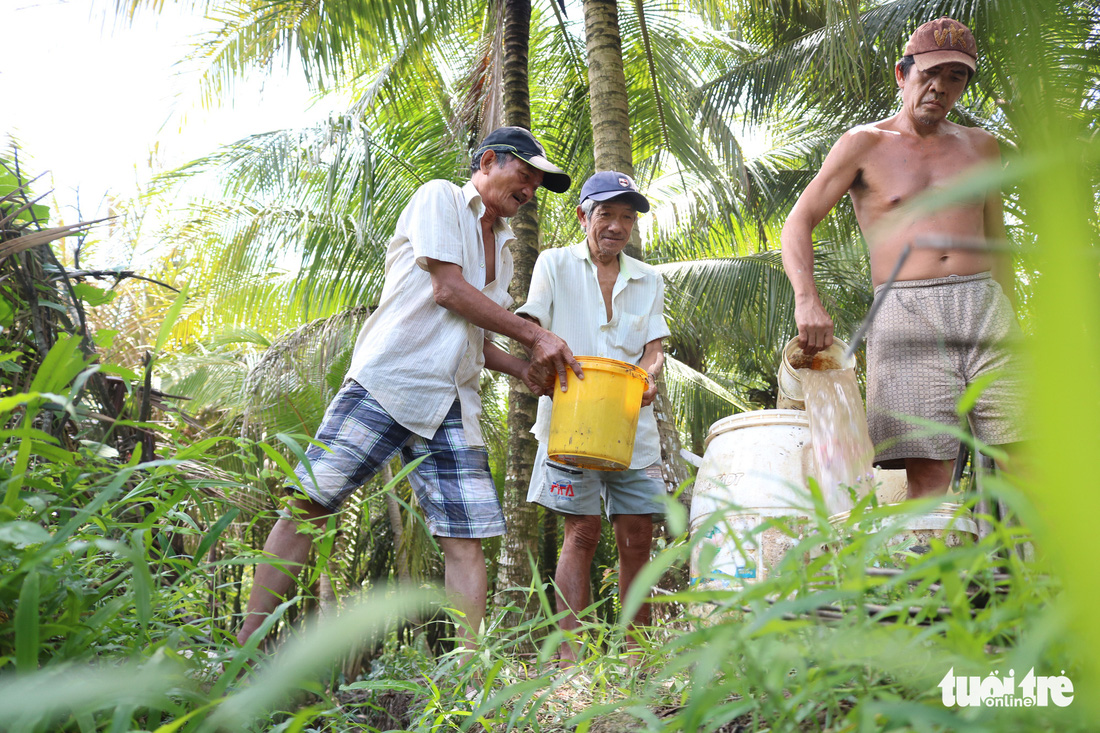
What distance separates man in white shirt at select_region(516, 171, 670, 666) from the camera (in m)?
3.17

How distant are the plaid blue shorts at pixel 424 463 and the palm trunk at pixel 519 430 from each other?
1.34m

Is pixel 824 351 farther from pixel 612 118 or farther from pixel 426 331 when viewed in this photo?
pixel 612 118

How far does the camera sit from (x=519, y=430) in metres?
4.73

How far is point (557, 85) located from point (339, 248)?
125 inches

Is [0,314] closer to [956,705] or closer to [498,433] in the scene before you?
[956,705]

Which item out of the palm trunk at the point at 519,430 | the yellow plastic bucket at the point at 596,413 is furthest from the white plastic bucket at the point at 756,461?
the palm trunk at the point at 519,430

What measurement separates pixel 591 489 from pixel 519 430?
1.57 metres

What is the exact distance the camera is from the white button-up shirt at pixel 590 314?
3279 millimetres

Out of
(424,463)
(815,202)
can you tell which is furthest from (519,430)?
(815,202)

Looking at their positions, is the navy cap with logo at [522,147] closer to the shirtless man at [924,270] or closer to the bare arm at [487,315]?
the bare arm at [487,315]

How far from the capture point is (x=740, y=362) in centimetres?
1348

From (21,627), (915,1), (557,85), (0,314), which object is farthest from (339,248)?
(21,627)

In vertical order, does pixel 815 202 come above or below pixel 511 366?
above

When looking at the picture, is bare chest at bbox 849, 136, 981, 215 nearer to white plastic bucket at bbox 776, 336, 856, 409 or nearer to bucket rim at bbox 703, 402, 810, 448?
white plastic bucket at bbox 776, 336, 856, 409
